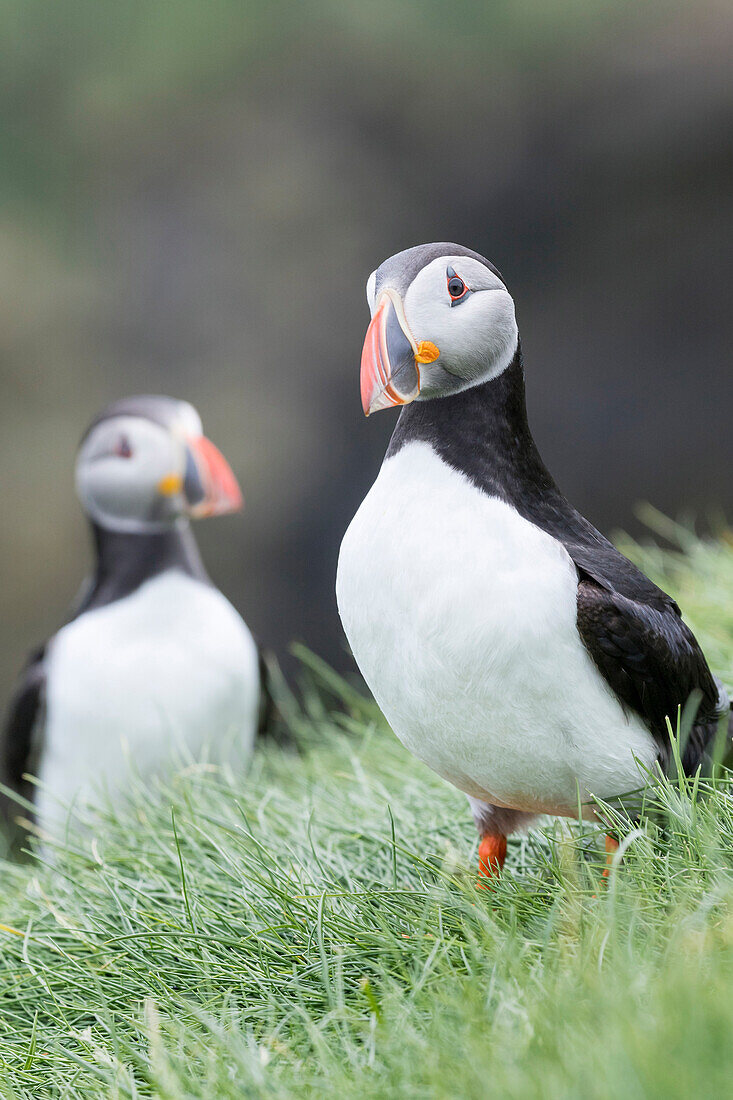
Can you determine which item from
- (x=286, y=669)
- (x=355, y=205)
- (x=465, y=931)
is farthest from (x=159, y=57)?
(x=465, y=931)

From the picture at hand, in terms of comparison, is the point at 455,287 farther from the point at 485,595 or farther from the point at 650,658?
the point at 650,658

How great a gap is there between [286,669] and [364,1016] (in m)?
5.86

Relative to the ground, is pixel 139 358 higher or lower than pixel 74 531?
higher

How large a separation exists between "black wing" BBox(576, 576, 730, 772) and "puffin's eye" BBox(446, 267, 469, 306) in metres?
0.47

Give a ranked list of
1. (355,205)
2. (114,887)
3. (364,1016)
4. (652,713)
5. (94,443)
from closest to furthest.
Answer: (364,1016) → (652,713) → (114,887) → (94,443) → (355,205)

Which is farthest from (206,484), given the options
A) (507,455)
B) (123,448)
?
(507,455)

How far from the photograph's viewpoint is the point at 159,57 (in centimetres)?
830

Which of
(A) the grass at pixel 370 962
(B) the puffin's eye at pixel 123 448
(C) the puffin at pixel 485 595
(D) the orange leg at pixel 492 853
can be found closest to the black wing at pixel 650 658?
(C) the puffin at pixel 485 595

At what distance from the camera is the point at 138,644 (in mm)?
3475

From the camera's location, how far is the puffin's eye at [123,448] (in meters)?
3.65

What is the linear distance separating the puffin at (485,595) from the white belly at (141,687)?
1.60 metres

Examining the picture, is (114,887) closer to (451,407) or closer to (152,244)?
(451,407)

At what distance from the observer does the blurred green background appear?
738cm

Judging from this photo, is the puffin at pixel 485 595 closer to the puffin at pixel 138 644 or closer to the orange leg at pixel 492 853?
the orange leg at pixel 492 853
